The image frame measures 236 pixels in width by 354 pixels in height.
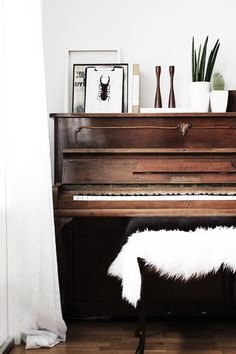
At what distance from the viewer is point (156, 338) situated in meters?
2.93

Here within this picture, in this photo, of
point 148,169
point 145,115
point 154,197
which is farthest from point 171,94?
point 154,197

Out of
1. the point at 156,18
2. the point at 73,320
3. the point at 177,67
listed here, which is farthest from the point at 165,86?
the point at 73,320

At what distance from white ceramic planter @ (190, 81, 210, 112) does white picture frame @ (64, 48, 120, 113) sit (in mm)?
542

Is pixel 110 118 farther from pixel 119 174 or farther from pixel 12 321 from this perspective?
pixel 12 321

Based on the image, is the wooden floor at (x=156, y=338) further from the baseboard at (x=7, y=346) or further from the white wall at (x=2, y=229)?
the white wall at (x=2, y=229)

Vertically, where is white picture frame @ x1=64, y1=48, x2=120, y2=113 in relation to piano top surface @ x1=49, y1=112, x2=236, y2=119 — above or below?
above

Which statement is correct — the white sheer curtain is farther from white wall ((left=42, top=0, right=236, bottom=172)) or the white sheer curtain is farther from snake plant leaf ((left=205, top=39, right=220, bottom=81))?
snake plant leaf ((left=205, top=39, right=220, bottom=81))

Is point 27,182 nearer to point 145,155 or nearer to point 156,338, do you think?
point 145,155

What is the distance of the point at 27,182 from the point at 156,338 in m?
1.01

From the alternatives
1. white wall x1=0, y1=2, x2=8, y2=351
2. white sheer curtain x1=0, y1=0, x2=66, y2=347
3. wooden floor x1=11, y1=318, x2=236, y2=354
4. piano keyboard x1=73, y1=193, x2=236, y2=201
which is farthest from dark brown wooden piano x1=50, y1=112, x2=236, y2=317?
white wall x1=0, y1=2, x2=8, y2=351

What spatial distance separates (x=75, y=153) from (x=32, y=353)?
1.05 metres

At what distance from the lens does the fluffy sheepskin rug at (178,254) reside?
94.9 inches

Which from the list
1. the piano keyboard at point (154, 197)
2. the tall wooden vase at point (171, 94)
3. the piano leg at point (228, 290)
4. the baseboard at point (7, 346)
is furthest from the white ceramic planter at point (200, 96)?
the baseboard at point (7, 346)

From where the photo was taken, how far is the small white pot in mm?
3396
